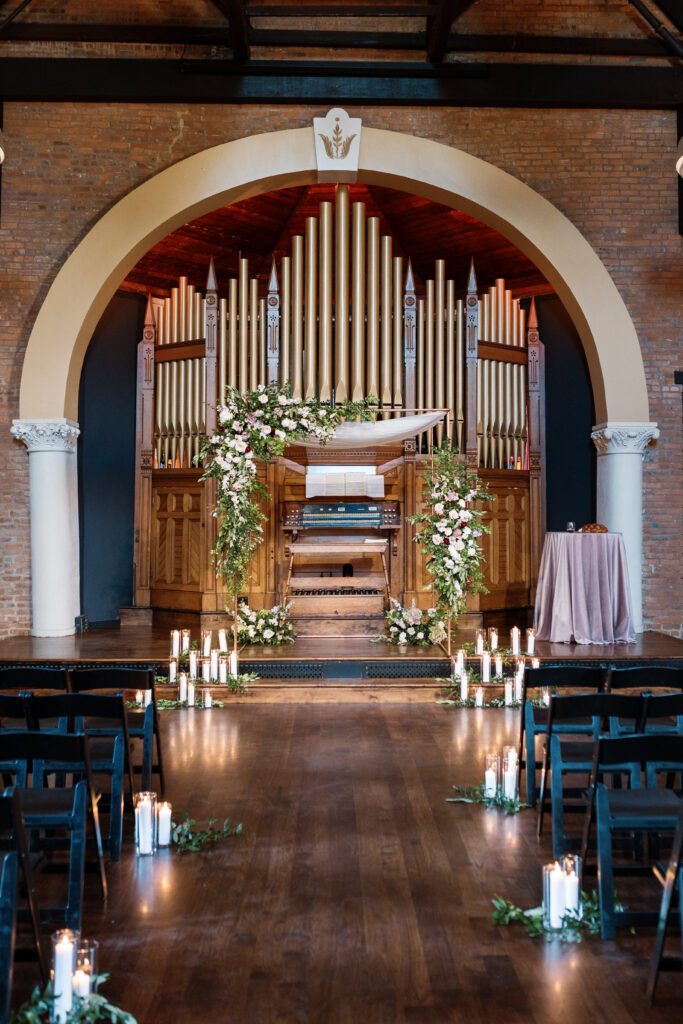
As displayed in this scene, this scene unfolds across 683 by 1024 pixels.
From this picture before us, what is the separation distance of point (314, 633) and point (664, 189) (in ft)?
21.1

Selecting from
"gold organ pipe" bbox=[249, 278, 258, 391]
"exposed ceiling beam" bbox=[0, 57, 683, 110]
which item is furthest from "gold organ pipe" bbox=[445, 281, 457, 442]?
"gold organ pipe" bbox=[249, 278, 258, 391]

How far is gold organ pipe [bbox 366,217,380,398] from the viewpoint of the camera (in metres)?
10.6

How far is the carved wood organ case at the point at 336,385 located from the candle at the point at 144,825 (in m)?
5.96

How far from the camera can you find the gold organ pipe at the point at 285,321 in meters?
10.6

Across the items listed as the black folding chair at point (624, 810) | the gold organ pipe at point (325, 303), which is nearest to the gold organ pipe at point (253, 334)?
the gold organ pipe at point (325, 303)

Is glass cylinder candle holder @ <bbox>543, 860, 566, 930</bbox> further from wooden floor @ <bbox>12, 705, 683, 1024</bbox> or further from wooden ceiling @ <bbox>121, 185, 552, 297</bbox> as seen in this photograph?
wooden ceiling @ <bbox>121, 185, 552, 297</bbox>

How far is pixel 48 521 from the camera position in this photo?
31.8 feet

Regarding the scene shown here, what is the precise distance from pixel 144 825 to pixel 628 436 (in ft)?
24.3

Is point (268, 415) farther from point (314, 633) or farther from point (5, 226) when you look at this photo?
point (5, 226)

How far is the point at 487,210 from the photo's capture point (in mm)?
10133

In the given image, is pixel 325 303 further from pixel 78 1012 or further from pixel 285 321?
pixel 78 1012

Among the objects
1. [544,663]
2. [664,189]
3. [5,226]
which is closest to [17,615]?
[5,226]

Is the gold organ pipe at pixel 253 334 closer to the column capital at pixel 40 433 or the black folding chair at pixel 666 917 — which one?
the column capital at pixel 40 433

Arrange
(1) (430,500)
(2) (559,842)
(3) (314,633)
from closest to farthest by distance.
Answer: (2) (559,842) → (1) (430,500) → (3) (314,633)
